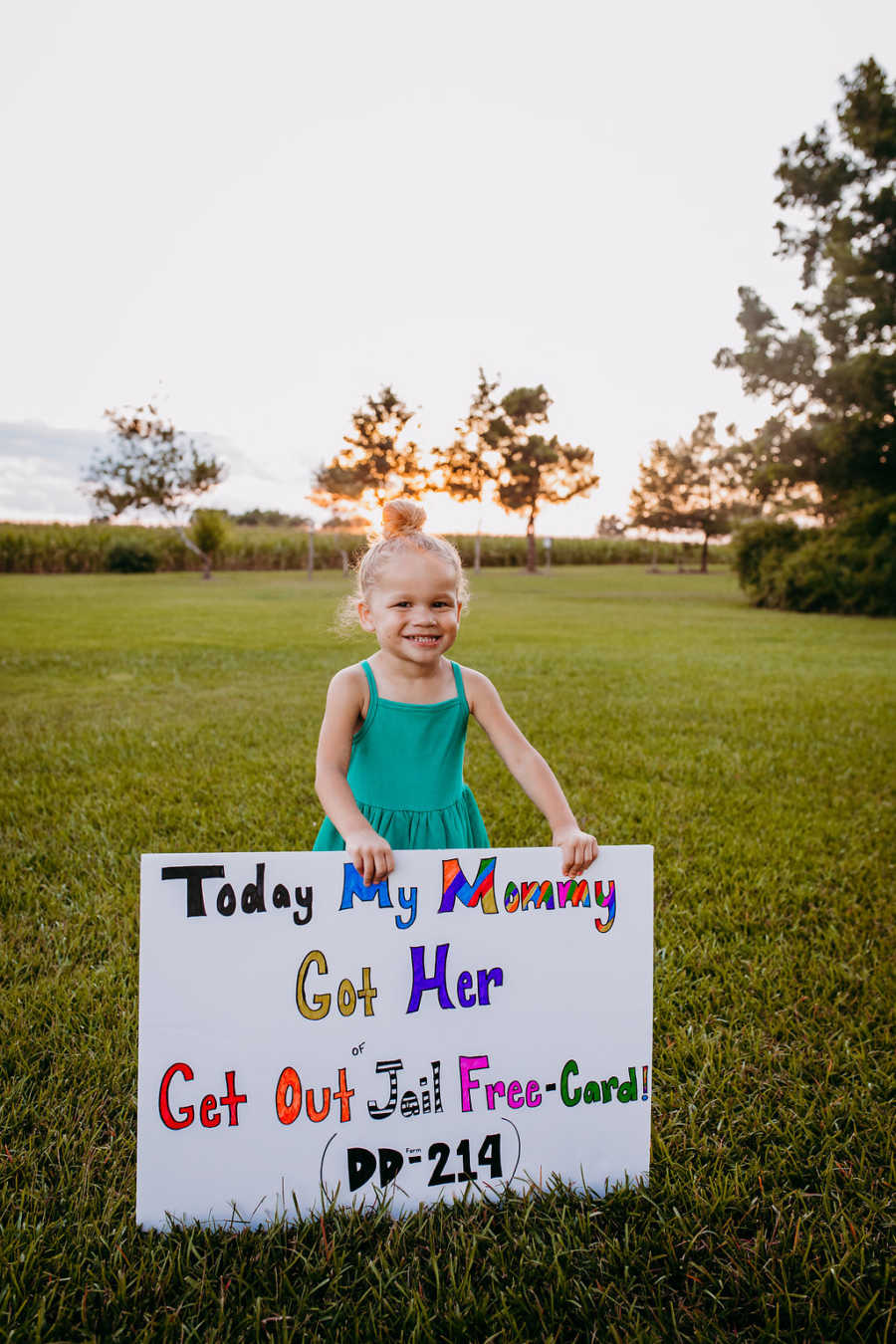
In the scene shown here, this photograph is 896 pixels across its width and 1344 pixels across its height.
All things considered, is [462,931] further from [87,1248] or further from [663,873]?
[663,873]

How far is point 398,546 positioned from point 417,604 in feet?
0.49

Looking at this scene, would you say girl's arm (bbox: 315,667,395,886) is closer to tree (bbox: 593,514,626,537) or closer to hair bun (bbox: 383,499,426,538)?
hair bun (bbox: 383,499,426,538)

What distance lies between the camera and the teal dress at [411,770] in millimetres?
1884

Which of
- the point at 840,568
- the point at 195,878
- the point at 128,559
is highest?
the point at 128,559

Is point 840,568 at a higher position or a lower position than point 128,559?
lower

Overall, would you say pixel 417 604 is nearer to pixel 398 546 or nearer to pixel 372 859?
pixel 398 546

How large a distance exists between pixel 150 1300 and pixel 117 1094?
56cm

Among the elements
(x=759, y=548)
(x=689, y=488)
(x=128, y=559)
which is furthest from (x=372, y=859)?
(x=689, y=488)

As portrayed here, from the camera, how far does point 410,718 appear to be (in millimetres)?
1874

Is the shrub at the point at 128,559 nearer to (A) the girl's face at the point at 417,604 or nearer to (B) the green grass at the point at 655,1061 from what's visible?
(B) the green grass at the point at 655,1061

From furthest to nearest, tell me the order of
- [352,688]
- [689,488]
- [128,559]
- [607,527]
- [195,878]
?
[607,527] < [689,488] < [128,559] < [352,688] < [195,878]

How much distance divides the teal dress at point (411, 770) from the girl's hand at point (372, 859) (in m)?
0.47

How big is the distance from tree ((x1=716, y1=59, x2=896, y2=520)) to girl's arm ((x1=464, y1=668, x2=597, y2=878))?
2051 centimetres

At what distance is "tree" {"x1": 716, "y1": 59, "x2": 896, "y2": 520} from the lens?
19328mm
